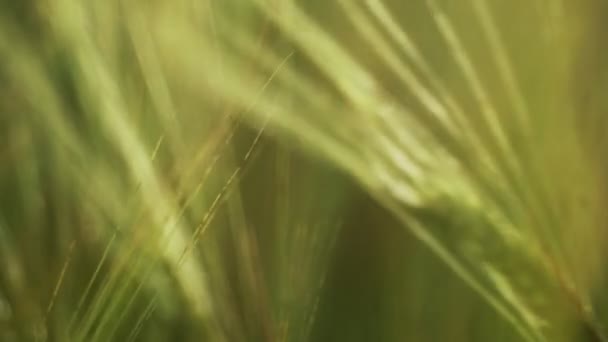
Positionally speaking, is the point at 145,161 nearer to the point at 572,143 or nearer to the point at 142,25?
the point at 142,25

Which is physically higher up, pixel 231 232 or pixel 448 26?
pixel 448 26

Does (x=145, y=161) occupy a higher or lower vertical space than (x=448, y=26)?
lower

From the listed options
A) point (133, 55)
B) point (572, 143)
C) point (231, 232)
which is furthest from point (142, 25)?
point (572, 143)

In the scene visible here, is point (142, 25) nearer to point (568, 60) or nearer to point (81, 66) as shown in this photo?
point (81, 66)

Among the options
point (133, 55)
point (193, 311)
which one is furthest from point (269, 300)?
point (133, 55)

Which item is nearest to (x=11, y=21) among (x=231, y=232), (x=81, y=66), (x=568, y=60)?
(x=81, y=66)
